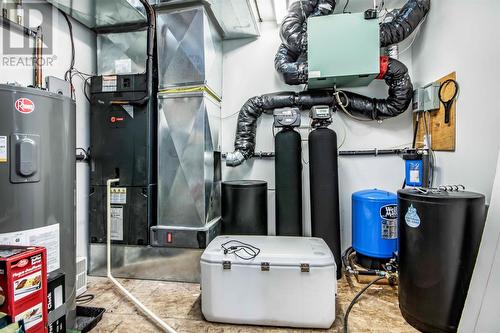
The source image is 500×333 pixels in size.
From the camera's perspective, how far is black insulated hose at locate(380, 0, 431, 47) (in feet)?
7.73

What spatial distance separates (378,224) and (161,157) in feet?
6.78

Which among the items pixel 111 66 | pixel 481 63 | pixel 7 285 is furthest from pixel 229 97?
pixel 7 285

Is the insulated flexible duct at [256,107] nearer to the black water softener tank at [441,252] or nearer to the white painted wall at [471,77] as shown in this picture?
the white painted wall at [471,77]

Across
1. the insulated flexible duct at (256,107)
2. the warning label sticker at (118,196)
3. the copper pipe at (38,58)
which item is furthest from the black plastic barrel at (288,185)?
the copper pipe at (38,58)

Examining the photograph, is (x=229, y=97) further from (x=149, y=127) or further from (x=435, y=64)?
(x=435, y=64)

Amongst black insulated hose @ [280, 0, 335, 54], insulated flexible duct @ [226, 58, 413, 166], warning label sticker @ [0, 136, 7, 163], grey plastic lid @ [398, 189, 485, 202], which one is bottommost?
grey plastic lid @ [398, 189, 485, 202]

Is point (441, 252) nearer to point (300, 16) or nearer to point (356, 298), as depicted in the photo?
point (356, 298)

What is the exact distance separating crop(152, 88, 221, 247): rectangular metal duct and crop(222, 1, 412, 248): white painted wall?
2.13 feet

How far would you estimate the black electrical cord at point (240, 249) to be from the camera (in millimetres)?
1688

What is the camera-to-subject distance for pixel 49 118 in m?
1.45

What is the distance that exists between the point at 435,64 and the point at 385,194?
124 centimetres

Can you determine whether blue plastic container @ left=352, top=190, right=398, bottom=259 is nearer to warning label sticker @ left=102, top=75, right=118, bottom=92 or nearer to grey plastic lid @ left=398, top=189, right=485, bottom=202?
grey plastic lid @ left=398, top=189, right=485, bottom=202

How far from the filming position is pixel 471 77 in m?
1.83

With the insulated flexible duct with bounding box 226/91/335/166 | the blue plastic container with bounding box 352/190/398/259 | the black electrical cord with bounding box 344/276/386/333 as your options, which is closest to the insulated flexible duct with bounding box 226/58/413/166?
the insulated flexible duct with bounding box 226/91/335/166
